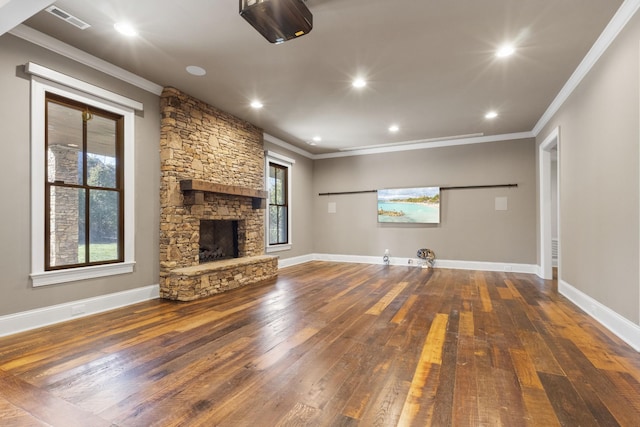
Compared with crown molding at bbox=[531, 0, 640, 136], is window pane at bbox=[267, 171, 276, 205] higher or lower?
lower

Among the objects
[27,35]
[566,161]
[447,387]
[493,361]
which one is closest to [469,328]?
[493,361]

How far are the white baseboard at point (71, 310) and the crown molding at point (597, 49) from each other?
5.91 meters

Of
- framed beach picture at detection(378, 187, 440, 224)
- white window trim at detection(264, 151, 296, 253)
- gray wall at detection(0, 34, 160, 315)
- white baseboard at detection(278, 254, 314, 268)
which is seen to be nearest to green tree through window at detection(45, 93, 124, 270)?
gray wall at detection(0, 34, 160, 315)

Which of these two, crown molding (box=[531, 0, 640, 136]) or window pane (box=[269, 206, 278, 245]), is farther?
window pane (box=[269, 206, 278, 245])

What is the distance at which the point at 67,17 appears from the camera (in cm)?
284

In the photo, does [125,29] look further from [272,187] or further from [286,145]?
[286,145]

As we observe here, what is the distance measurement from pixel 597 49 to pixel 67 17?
17.3ft

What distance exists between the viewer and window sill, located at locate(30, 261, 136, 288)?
3153 mm

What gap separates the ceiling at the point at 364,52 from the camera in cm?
275

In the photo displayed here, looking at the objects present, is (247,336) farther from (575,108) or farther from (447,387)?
(575,108)

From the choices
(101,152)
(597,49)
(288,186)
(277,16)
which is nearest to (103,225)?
(101,152)

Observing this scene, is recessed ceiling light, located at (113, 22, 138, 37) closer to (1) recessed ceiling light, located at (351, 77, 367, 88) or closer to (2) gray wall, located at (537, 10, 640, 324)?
(1) recessed ceiling light, located at (351, 77, 367, 88)

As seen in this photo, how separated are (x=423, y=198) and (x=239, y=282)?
4633 millimetres

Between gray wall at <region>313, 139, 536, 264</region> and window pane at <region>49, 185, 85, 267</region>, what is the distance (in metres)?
5.73
